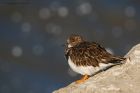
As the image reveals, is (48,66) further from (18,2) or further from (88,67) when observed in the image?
(88,67)

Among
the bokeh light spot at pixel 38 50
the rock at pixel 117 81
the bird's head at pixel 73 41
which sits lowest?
the rock at pixel 117 81

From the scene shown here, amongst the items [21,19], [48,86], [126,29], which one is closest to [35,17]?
[21,19]

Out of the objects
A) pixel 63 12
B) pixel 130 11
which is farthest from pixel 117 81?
pixel 63 12

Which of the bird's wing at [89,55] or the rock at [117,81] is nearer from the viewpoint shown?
the rock at [117,81]

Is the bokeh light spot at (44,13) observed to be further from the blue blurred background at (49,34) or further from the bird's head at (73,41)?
the bird's head at (73,41)

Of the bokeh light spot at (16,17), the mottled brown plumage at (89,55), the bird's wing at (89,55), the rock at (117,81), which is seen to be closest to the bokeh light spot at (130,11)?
the bokeh light spot at (16,17)

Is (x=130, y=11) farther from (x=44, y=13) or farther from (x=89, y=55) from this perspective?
(x=89, y=55)
